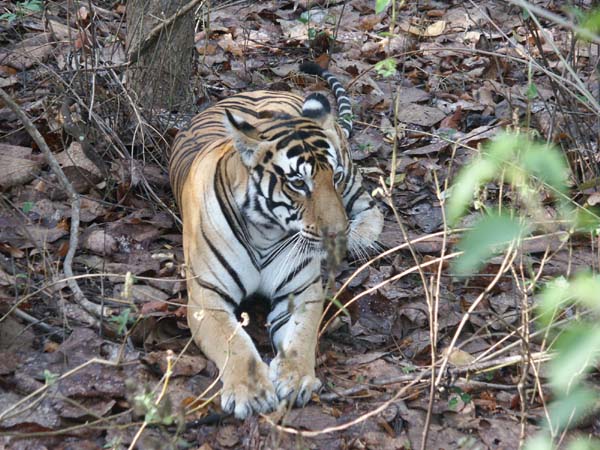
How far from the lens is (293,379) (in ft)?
12.2

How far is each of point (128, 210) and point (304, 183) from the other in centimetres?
151

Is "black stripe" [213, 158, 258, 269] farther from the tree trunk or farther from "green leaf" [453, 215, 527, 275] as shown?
"green leaf" [453, 215, 527, 275]

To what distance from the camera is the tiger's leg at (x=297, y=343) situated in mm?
3695

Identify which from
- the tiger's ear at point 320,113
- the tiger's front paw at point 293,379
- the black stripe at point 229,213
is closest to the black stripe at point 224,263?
the black stripe at point 229,213

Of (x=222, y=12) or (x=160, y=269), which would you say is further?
(x=222, y=12)

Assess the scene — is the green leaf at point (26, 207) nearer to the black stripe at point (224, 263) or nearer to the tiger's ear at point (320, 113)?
the black stripe at point (224, 263)

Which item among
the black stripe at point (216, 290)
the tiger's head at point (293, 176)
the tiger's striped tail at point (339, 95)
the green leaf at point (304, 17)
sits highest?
the tiger's head at point (293, 176)

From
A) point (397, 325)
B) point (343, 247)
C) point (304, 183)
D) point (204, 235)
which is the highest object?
point (343, 247)

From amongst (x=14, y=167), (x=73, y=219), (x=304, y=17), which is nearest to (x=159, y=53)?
(x=14, y=167)

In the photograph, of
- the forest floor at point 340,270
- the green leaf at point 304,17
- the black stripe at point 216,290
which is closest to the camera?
the forest floor at point 340,270

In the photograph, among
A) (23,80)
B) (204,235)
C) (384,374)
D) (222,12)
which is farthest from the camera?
(222,12)

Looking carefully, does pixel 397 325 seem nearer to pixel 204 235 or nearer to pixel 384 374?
pixel 384 374

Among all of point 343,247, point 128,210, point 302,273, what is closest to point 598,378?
point 302,273

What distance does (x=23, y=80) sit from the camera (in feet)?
19.3
